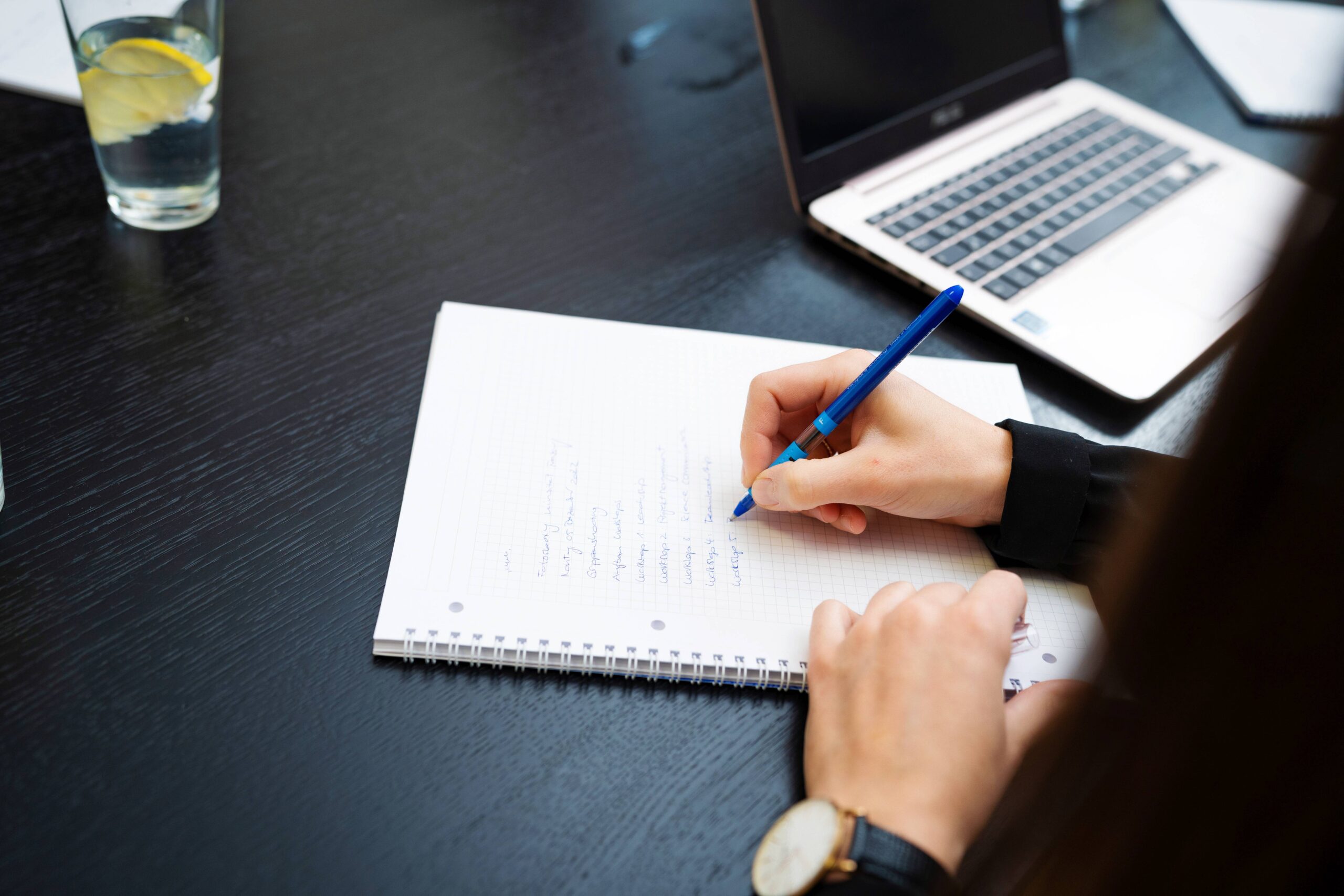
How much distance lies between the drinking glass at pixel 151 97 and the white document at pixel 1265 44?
1.13m

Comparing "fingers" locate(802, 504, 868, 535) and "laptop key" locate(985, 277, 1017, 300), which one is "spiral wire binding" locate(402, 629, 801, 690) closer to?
"fingers" locate(802, 504, 868, 535)

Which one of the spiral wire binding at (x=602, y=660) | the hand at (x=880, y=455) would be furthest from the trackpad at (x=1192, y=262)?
the spiral wire binding at (x=602, y=660)

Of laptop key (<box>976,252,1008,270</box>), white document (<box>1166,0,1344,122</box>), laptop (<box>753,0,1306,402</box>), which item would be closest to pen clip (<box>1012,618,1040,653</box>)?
laptop (<box>753,0,1306,402</box>)

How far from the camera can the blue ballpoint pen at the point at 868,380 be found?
58 cm

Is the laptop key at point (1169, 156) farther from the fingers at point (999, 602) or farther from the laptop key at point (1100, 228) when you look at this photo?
the fingers at point (999, 602)

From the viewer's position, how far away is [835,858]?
44 cm

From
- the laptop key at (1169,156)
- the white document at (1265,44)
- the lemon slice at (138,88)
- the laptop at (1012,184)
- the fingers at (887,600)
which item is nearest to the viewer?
the fingers at (887,600)

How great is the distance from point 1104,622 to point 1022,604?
33 centimetres

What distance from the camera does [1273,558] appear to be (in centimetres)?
21

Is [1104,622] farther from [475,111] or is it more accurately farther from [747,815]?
[475,111]

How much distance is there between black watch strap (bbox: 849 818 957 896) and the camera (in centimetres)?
44

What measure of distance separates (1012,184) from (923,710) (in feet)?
2.03

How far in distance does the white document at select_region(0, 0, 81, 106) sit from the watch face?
872mm

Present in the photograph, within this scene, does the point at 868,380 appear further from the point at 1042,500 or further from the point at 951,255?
the point at 951,255
